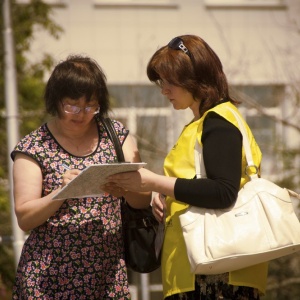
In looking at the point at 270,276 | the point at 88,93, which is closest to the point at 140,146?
the point at 270,276

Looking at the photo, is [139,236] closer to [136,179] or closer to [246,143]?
[136,179]

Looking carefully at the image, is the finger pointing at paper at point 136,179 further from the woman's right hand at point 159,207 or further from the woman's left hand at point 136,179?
the woman's right hand at point 159,207

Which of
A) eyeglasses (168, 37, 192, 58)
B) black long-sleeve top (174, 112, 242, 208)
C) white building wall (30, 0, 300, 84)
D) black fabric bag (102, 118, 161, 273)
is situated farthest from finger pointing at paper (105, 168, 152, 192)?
white building wall (30, 0, 300, 84)

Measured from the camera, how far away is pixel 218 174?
3.33m

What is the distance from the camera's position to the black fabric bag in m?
3.74

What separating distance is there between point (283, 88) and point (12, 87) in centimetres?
414

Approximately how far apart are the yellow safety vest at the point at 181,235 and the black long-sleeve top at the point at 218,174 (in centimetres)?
7

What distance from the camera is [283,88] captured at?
9.48m

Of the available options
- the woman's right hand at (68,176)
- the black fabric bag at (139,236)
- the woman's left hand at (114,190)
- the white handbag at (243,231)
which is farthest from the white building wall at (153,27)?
the white handbag at (243,231)

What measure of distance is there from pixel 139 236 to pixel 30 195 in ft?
1.61

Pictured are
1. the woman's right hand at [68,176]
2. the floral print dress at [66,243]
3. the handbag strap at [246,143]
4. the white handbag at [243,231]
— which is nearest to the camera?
the white handbag at [243,231]

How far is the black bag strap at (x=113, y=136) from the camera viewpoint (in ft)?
12.3

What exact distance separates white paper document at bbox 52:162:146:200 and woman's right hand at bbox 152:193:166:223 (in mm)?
242

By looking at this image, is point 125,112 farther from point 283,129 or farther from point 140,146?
point 283,129
